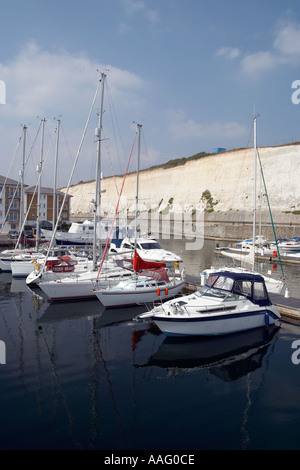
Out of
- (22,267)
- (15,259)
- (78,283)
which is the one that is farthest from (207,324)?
(15,259)

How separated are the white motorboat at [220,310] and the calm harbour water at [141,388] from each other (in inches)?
20.8

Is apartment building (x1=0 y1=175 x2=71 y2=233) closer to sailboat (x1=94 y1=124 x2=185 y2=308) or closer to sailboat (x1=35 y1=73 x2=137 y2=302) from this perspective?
sailboat (x1=35 y1=73 x2=137 y2=302)

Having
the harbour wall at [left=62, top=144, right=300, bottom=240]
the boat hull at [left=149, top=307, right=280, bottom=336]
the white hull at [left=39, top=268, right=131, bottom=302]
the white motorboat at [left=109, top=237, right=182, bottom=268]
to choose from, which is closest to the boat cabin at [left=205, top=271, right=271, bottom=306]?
the boat hull at [left=149, top=307, right=280, bottom=336]

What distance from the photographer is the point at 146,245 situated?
30.8 m

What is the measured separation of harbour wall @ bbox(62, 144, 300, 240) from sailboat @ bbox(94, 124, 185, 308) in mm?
32107

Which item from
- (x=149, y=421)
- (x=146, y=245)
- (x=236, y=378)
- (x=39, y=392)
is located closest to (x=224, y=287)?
(x=236, y=378)

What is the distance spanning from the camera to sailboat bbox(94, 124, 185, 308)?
707 inches

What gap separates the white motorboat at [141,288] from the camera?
1797 centimetres

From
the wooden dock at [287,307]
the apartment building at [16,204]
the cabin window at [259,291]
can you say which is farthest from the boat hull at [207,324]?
the apartment building at [16,204]

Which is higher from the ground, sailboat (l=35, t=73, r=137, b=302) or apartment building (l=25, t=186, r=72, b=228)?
apartment building (l=25, t=186, r=72, b=228)

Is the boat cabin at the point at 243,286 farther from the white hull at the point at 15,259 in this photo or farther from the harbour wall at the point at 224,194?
the harbour wall at the point at 224,194

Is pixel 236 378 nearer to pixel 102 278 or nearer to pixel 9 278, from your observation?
pixel 102 278

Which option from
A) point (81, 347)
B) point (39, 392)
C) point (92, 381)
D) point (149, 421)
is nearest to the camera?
point (149, 421)

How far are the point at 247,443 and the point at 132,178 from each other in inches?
4246
